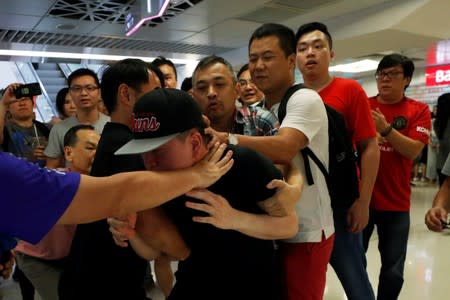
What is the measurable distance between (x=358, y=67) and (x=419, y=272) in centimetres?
817

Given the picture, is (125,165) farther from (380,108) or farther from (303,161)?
(380,108)

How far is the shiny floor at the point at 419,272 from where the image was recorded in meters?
3.13

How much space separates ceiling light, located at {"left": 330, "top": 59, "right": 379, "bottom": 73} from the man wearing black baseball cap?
9.50m

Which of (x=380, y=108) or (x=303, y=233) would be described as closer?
(x=303, y=233)

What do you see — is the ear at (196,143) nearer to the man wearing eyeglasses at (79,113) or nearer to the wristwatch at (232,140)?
the wristwatch at (232,140)

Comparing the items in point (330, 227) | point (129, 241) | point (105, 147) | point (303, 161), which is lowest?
point (330, 227)

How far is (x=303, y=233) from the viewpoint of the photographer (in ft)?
4.69

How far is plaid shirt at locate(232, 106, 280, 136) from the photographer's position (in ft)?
4.95

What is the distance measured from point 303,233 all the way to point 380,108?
5.04ft

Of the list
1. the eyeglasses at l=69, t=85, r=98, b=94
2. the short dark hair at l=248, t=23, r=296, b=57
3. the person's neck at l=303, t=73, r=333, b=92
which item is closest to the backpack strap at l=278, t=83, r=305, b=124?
the short dark hair at l=248, t=23, r=296, b=57

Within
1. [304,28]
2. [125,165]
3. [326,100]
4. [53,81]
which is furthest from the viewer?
[53,81]

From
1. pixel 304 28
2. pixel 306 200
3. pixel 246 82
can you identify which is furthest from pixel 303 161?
pixel 246 82

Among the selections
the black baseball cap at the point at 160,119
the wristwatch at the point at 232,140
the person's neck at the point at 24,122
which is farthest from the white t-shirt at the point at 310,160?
the person's neck at the point at 24,122

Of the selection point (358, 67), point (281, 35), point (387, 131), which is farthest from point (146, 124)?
point (358, 67)
